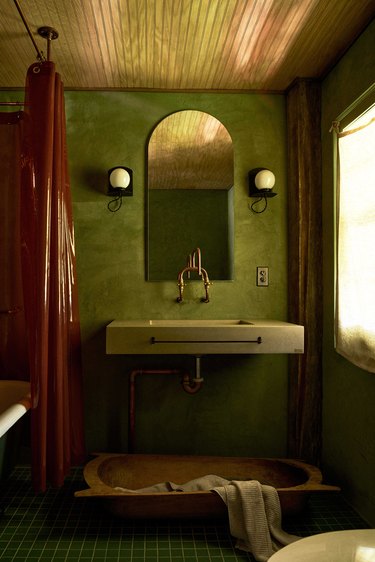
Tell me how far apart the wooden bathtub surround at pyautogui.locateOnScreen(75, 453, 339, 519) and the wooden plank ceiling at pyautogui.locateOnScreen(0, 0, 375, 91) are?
2.11 meters

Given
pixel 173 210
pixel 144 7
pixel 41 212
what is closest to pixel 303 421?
pixel 173 210

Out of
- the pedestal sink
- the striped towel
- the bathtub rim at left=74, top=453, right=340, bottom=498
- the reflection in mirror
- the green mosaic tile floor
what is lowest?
the green mosaic tile floor

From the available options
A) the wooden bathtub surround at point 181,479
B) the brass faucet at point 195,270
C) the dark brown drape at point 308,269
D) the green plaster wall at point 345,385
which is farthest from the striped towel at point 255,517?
the brass faucet at point 195,270

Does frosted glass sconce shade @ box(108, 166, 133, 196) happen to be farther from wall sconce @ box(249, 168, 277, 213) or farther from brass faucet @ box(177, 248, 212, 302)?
wall sconce @ box(249, 168, 277, 213)

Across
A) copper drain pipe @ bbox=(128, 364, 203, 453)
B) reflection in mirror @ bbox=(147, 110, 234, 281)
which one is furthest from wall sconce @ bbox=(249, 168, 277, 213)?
copper drain pipe @ bbox=(128, 364, 203, 453)

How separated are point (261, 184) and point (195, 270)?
0.65 m

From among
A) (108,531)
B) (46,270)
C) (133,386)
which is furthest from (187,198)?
(108,531)

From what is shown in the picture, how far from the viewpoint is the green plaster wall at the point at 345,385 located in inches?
79.7

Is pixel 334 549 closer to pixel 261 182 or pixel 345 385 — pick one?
pixel 345 385

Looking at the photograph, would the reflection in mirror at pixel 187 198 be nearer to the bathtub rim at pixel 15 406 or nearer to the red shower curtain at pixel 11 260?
the red shower curtain at pixel 11 260

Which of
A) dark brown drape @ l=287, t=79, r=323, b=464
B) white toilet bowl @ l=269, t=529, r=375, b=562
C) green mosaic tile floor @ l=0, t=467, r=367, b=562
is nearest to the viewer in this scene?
white toilet bowl @ l=269, t=529, r=375, b=562

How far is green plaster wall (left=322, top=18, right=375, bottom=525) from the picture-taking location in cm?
202

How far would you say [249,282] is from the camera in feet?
8.88

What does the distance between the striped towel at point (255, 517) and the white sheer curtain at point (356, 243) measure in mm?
724
